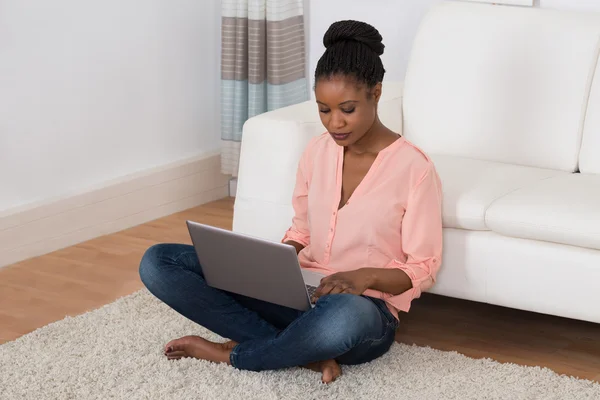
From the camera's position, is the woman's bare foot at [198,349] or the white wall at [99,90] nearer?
the woman's bare foot at [198,349]

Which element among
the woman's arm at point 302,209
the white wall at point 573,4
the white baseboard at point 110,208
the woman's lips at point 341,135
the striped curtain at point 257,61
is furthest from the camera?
the striped curtain at point 257,61

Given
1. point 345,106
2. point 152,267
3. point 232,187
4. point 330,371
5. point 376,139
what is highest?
point 345,106

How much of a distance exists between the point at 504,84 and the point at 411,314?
2.38ft

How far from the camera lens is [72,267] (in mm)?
3184

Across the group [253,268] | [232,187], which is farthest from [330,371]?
[232,187]

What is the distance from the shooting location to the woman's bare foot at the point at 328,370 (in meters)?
2.21

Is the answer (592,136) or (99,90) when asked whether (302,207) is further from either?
(99,90)

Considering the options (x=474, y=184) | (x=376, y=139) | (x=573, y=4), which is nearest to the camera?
(x=376, y=139)

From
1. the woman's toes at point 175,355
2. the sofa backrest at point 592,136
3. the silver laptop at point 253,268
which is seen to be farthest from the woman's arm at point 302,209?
the sofa backrest at point 592,136

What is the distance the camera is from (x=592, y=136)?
8.98 feet

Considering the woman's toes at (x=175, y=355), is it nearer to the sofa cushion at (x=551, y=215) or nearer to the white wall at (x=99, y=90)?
the sofa cushion at (x=551, y=215)

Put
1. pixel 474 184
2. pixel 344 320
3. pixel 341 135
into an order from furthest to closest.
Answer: pixel 474 184, pixel 341 135, pixel 344 320

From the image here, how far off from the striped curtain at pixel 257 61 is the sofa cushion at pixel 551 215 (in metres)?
1.52

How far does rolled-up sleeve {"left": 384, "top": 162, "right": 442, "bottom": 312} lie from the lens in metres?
2.20
